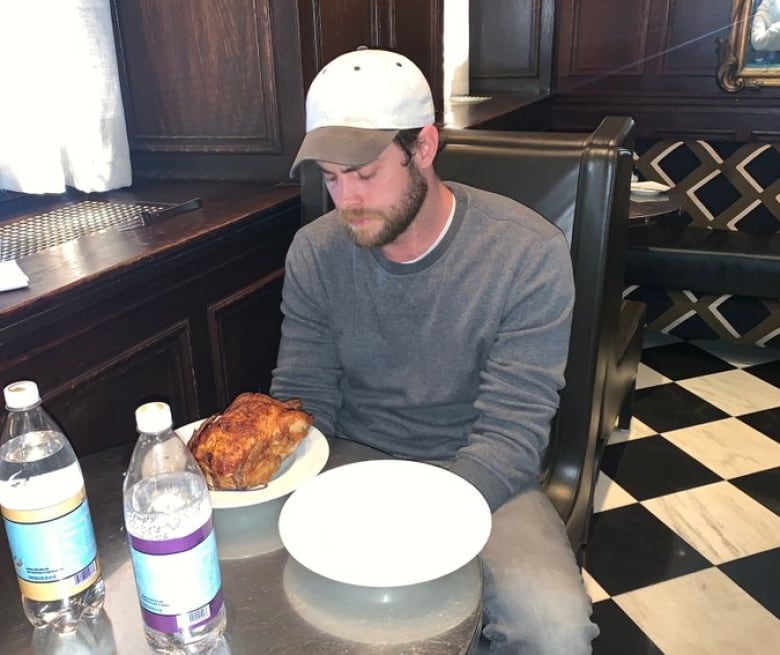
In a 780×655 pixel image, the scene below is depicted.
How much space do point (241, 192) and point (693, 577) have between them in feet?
4.85

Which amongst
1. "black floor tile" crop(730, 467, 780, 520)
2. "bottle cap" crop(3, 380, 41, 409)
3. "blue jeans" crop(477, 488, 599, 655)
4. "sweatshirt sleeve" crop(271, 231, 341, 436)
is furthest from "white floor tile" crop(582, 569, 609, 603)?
"bottle cap" crop(3, 380, 41, 409)

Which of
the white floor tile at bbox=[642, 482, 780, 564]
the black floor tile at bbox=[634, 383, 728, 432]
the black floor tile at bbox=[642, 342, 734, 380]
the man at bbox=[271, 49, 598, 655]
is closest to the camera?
the man at bbox=[271, 49, 598, 655]

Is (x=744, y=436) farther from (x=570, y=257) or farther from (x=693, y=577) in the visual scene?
(x=570, y=257)

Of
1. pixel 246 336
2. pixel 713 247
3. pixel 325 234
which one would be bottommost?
pixel 713 247

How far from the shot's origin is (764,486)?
7.70 feet

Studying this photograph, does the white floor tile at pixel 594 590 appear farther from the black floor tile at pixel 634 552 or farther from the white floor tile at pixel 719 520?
the white floor tile at pixel 719 520

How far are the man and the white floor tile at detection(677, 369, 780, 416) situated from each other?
1827 millimetres

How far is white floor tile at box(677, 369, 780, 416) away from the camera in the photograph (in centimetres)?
285

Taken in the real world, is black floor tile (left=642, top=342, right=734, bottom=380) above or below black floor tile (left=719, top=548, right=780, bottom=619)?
below

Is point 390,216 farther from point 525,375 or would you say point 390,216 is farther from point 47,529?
point 47,529

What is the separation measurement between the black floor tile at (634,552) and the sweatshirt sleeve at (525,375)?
829mm

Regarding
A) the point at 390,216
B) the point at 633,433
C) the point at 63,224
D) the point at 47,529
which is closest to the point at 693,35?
the point at 633,433

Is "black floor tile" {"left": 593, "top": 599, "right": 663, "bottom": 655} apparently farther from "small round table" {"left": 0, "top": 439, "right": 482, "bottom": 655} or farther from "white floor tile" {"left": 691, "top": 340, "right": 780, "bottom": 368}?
"white floor tile" {"left": 691, "top": 340, "right": 780, "bottom": 368}

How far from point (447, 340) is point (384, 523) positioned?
1.44 ft
